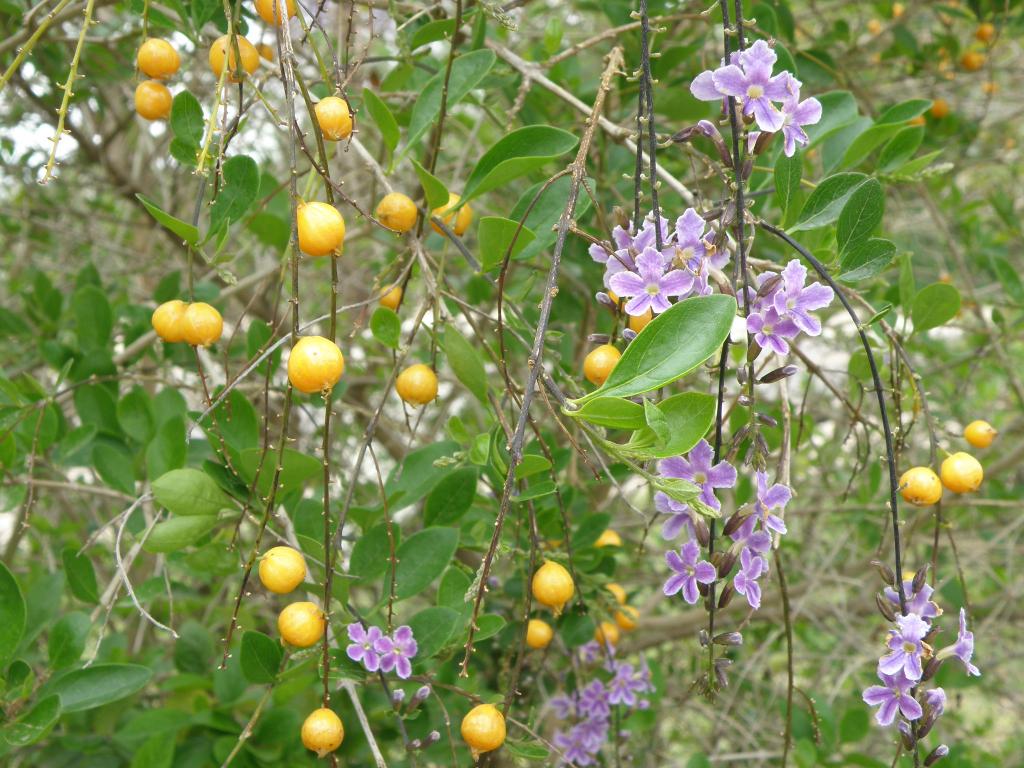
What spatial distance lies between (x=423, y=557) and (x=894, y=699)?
2.44ft

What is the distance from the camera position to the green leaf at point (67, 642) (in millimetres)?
1696

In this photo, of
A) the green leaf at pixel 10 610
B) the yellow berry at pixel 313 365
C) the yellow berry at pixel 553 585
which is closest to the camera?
the yellow berry at pixel 313 365

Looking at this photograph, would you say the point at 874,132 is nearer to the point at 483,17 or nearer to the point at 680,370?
the point at 483,17

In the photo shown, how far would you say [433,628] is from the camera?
1.48m

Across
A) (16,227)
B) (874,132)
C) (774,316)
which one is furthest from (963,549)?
(16,227)

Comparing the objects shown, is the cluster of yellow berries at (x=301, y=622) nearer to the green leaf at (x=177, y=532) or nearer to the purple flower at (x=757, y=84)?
the green leaf at (x=177, y=532)

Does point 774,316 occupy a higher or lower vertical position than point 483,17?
lower

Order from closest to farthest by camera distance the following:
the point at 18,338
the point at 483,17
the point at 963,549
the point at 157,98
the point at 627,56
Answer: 1. the point at 157,98
2. the point at 483,17
3. the point at 627,56
4. the point at 18,338
5. the point at 963,549

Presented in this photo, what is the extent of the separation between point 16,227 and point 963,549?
3.63 metres

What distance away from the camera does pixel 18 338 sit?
2627 millimetres

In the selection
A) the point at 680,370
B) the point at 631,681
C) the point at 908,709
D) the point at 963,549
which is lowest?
the point at 963,549

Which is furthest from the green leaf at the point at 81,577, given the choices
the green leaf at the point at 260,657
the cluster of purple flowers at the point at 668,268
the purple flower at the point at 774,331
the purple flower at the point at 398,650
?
the purple flower at the point at 774,331

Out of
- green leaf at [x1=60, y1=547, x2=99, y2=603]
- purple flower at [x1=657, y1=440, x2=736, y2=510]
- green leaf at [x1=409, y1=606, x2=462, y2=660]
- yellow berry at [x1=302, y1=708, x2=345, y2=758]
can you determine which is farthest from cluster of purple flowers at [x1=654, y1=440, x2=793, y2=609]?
green leaf at [x1=60, y1=547, x2=99, y2=603]

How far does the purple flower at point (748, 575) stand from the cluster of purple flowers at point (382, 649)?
0.52 metres
